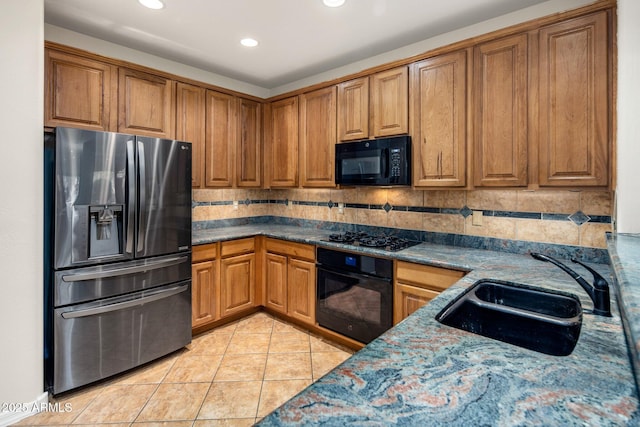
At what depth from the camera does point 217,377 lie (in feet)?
7.88

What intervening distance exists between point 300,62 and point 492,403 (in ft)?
10.5

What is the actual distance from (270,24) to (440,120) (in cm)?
147

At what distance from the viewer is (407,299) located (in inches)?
93.3

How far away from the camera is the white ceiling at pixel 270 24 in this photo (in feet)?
7.21

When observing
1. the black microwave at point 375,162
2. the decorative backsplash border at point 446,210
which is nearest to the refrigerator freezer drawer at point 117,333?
the decorative backsplash border at point 446,210

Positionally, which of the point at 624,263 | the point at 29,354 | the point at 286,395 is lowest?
the point at 286,395

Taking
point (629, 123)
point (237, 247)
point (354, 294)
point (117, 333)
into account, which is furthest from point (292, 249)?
point (629, 123)

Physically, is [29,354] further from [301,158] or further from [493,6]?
[493,6]

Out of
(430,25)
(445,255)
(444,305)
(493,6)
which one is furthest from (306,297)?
(493,6)

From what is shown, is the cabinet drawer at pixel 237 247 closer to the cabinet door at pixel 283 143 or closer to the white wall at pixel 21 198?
the cabinet door at pixel 283 143

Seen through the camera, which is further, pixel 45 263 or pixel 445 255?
pixel 445 255

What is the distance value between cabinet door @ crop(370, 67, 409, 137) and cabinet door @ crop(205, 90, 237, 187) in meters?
1.52

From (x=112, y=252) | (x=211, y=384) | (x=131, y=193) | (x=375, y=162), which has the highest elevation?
(x=375, y=162)

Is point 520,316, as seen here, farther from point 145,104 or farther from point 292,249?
point 145,104
